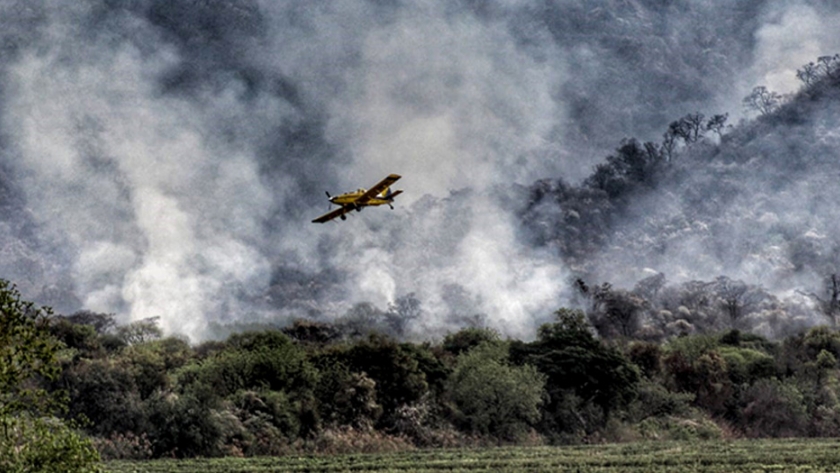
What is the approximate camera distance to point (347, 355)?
84438 millimetres

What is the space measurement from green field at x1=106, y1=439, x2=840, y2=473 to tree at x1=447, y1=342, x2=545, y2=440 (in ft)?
33.9

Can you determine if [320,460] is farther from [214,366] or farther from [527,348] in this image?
[527,348]

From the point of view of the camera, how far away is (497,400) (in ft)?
268

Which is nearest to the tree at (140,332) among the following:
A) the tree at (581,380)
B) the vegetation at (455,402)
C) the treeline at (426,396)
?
the vegetation at (455,402)

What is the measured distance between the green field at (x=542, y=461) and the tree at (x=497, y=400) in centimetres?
1034

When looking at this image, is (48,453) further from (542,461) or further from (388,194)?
(388,194)

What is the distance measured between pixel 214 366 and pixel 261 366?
408 cm

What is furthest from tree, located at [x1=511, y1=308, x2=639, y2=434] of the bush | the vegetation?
the bush

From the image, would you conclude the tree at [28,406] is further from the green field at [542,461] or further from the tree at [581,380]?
the tree at [581,380]

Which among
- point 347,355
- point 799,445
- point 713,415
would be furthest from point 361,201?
point 713,415

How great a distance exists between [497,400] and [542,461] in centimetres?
2147

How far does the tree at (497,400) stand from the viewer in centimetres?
8088

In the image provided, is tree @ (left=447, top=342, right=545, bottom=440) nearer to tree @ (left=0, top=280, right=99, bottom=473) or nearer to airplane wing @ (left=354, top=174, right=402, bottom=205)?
airplane wing @ (left=354, top=174, right=402, bottom=205)

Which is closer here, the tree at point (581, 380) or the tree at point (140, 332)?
the tree at point (581, 380)
